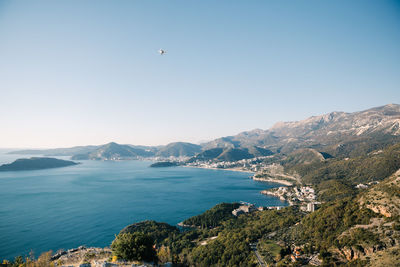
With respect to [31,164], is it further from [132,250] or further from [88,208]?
[132,250]

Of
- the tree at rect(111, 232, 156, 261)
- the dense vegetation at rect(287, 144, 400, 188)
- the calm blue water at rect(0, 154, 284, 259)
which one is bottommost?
the calm blue water at rect(0, 154, 284, 259)

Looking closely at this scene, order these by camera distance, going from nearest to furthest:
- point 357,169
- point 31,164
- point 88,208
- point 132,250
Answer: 1. point 132,250
2. point 88,208
3. point 357,169
4. point 31,164

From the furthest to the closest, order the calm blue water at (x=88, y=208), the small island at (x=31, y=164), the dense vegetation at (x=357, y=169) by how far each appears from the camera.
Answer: the small island at (x=31, y=164) < the dense vegetation at (x=357, y=169) < the calm blue water at (x=88, y=208)

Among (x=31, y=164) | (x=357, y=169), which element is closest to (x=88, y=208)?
(x=357, y=169)

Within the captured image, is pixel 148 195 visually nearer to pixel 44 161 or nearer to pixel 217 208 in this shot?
pixel 217 208

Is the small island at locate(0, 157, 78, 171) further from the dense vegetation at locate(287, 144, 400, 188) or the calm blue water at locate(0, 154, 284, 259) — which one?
the dense vegetation at locate(287, 144, 400, 188)

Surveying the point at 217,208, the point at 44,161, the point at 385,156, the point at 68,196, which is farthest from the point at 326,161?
the point at 44,161

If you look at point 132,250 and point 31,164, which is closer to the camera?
point 132,250

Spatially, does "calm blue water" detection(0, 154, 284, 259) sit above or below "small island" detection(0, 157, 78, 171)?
below

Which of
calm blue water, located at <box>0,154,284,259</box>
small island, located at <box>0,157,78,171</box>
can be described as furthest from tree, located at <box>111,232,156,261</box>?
small island, located at <box>0,157,78,171</box>

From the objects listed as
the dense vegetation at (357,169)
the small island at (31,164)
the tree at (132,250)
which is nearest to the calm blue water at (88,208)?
the dense vegetation at (357,169)

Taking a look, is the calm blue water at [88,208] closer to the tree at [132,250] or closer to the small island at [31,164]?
the tree at [132,250]
